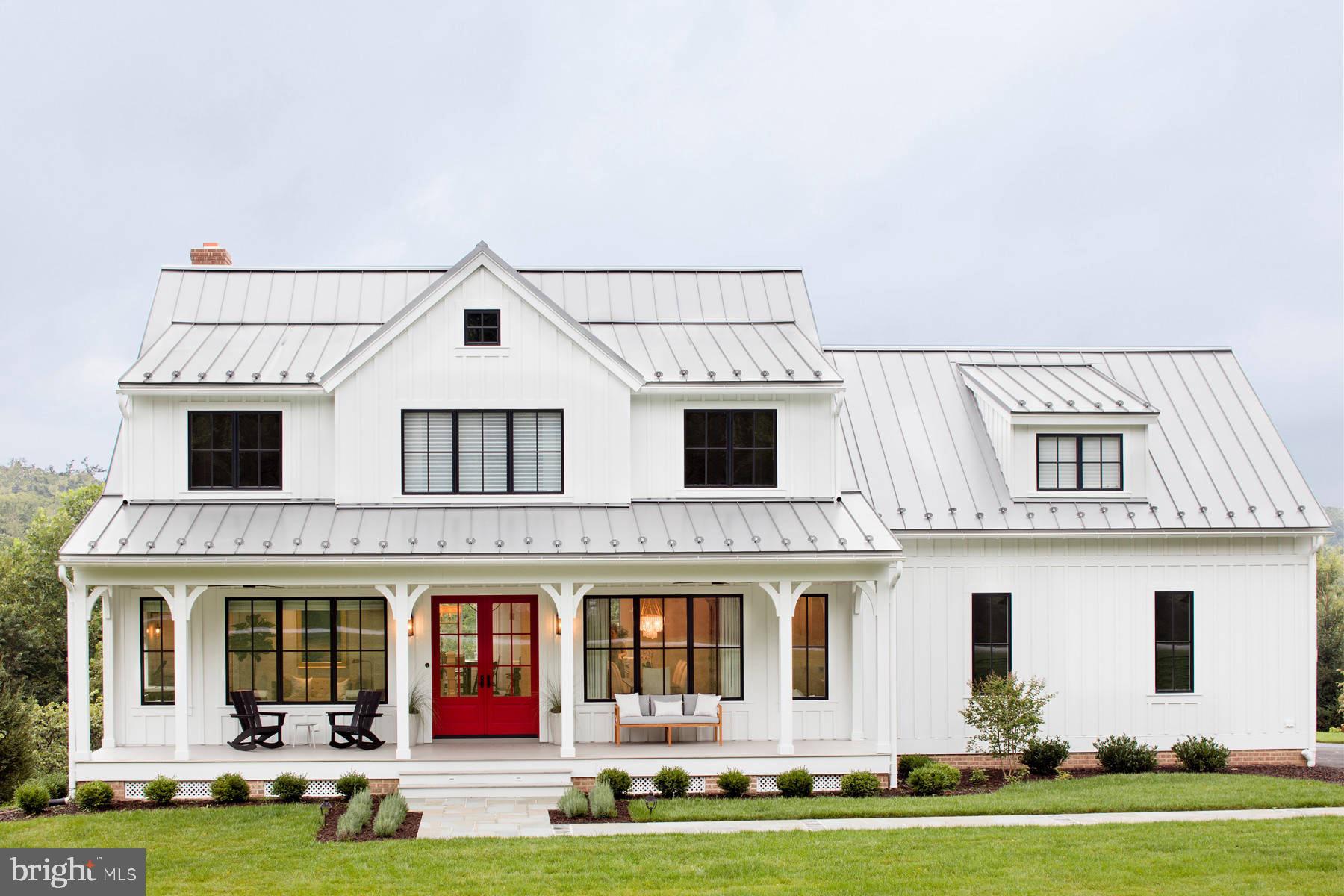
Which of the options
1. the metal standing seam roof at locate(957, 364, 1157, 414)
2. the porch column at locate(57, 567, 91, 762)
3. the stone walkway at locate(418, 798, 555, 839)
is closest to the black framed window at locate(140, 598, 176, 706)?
the porch column at locate(57, 567, 91, 762)

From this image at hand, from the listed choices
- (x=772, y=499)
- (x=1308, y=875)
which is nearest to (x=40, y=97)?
(x=772, y=499)

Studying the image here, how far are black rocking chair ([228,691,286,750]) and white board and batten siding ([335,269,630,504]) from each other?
3479 millimetres

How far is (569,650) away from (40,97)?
50959mm

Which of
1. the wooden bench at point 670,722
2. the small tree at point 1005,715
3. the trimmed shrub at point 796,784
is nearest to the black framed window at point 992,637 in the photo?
the small tree at point 1005,715

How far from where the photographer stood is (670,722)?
14820 mm

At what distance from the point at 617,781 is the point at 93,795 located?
6588 millimetres

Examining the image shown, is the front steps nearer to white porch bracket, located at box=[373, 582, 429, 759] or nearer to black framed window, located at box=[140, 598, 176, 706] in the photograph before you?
white porch bracket, located at box=[373, 582, 429, 759]

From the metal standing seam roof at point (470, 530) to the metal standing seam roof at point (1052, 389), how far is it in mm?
3774

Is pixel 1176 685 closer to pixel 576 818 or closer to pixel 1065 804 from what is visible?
pixel 1065 804

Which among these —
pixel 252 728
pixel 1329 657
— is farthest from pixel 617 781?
pixel 1329 657

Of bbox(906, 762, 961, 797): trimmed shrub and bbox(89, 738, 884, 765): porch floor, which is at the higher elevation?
bbox(89, 738, 884, 765): porch floor

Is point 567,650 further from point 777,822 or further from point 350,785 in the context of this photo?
point 777,822

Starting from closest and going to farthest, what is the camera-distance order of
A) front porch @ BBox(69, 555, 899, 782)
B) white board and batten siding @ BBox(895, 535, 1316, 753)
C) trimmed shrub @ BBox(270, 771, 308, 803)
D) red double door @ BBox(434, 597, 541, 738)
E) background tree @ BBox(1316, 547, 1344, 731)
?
trimmed shrub @ BBox(270, 771, 308, 803)
front porch @ BBox(69, 555, 899, 782)
red double door @ BBox(434, 597, 541, 738)
white board and batten siding @ BBox(895, 535, 1316, 753)
background tree @ BBox(1316, 547, 1344, 731)

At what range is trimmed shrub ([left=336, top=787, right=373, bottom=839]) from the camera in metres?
11.6
